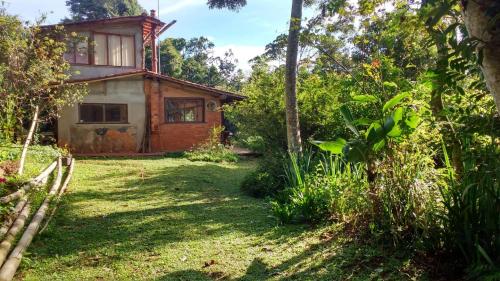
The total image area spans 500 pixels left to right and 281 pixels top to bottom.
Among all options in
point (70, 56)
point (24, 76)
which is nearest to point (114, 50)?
point (70, 56)

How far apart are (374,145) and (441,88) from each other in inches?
53.5

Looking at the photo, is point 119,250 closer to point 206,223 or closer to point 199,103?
point 206,223

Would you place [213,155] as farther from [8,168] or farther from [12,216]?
[12,216]

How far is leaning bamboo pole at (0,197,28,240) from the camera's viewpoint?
4.51 meters

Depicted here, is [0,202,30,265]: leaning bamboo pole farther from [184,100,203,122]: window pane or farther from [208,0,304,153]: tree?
[184,100,203,122]: window pane

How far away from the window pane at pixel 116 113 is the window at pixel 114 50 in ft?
9.97

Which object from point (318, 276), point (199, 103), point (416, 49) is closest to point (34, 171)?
point (318, 276)

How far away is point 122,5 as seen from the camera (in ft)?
137

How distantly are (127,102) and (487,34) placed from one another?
53.8ft

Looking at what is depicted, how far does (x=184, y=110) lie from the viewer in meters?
18.1

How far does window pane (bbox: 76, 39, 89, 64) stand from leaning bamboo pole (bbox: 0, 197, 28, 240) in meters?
14.0

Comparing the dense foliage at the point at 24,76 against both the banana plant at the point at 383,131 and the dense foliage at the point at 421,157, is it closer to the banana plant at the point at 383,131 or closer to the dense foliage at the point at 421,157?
the dense foliage at the point at 421,157

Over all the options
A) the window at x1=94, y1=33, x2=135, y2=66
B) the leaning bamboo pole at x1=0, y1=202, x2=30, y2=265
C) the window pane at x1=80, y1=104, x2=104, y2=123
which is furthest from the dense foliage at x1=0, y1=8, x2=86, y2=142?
the leaning bamboo pole at x1=0, y1=202, x2=30, y2=265

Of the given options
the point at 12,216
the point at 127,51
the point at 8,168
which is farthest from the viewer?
the point at 127,51
